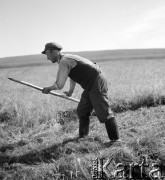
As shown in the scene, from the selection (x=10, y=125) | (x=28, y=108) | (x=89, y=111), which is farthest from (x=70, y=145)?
(x=28, y=108)

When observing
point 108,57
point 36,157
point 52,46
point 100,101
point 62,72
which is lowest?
point 36,157

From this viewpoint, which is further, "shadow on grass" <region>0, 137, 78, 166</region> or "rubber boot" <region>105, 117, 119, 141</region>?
"rubber boot" <region>105, 117, 119, 141</region>

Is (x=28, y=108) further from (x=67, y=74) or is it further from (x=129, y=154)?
(x=129, y=154)

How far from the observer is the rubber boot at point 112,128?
385 cm

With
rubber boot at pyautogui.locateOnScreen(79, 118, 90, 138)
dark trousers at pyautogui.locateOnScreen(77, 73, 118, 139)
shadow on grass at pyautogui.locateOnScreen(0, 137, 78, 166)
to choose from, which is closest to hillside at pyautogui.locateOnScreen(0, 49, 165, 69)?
rubber boot at pyautogui.locateOnScreen(79, 118, 90, 138)

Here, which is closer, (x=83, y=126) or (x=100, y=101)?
(x=100, y=101)

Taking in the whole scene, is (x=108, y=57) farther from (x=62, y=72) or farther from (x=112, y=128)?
(x=62, y=72)

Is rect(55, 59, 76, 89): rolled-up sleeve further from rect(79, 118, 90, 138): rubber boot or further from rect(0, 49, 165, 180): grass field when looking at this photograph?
rect(0, 49, 165, 180): grass field

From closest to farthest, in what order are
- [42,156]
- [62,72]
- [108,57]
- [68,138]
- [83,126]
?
[62,72] < [42,156] < [83,126] < [68,138] < [108,57]

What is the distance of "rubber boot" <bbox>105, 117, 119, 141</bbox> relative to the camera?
12.6 ft

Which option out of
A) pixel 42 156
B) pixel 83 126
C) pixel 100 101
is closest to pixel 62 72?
pixel 100 101

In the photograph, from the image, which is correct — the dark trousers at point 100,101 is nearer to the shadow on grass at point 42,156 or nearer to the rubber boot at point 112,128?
the rubber boot at point 112,128

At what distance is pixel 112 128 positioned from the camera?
3877mm

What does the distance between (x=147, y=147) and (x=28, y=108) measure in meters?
3.13
